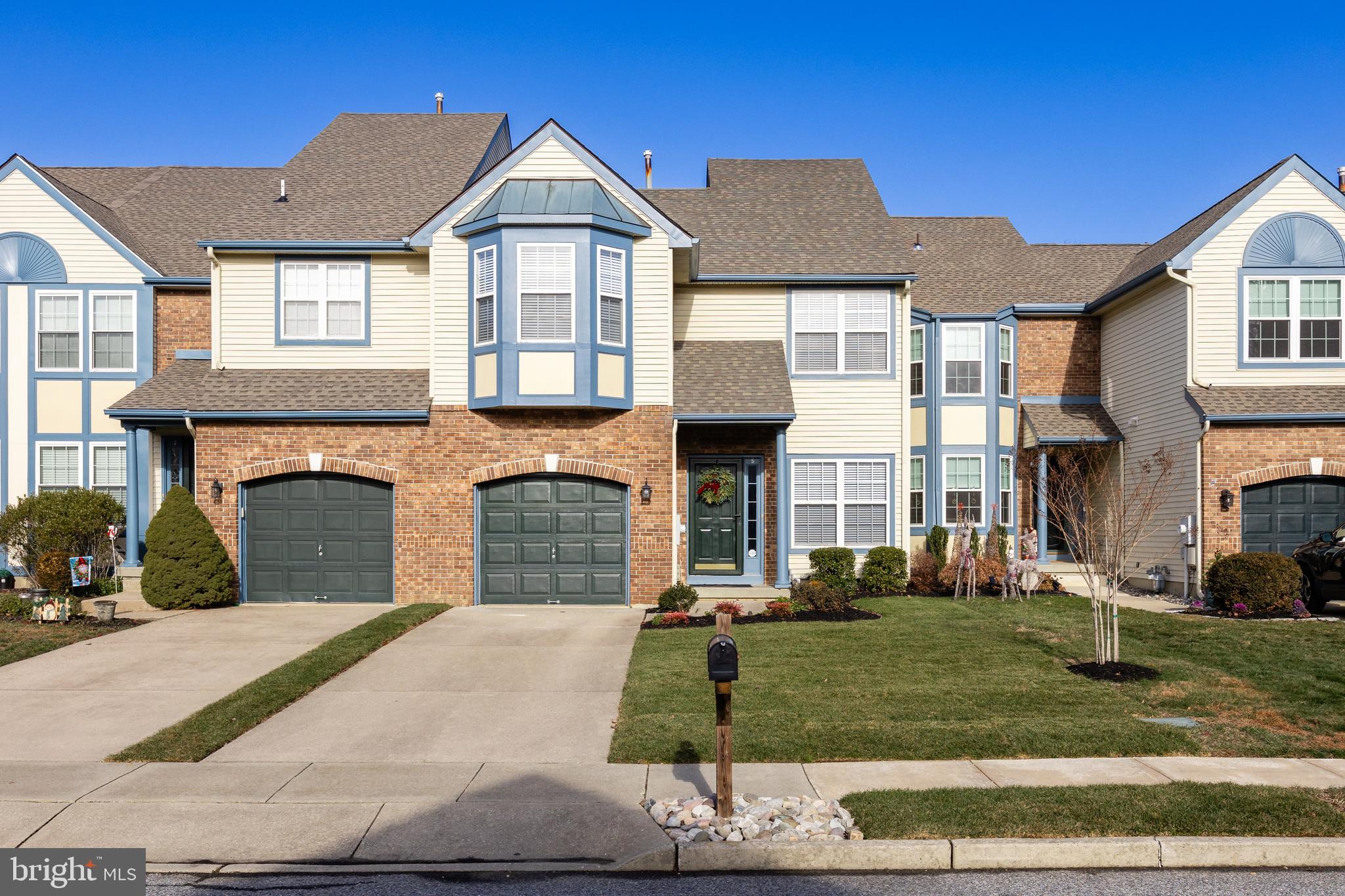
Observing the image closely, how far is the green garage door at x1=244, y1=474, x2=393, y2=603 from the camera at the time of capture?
1708 cm

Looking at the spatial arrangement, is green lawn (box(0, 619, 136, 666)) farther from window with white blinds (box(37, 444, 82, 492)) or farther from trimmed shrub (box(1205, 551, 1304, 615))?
trimmed shrub (box(1205, 551, 1304, 615))

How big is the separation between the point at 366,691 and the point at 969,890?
712 centimetres

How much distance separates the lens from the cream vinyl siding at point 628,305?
17.0 m

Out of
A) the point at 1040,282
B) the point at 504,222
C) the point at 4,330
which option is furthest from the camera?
the point at 1040,282

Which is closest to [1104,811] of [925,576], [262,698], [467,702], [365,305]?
[467,702]

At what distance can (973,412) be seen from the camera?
842 inches

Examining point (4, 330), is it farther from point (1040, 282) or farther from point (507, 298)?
point (1040, 282)

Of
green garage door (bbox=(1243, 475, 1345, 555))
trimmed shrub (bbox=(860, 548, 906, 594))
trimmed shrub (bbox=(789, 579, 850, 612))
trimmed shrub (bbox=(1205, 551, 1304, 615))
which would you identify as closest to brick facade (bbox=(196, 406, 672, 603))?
trimmed shrub (bbox=(789, 579, 850, 612))

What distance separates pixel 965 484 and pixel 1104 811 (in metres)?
15.5

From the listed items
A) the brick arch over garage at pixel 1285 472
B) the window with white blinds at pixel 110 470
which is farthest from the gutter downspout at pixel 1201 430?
the window with white blinds at pixel 110 470

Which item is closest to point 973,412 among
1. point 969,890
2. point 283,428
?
point 283,428

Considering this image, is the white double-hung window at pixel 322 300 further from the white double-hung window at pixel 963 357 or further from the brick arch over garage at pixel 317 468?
the white double-hung window at pixel 963 357

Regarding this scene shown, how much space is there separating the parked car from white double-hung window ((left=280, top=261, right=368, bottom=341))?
16.8 metres

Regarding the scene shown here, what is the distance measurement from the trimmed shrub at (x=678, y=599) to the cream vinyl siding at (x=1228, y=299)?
10588 millimetres
